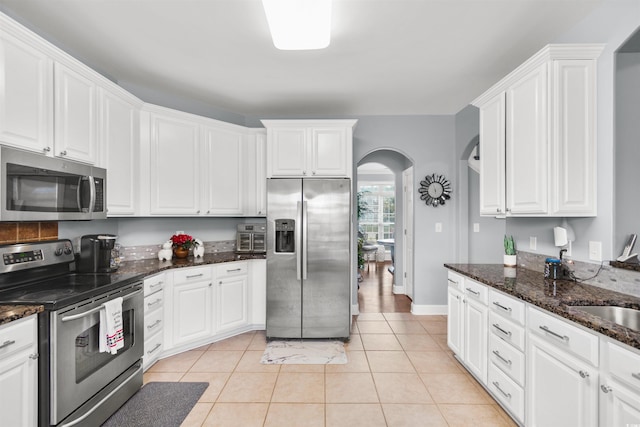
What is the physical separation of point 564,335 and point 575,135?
1.33 meters

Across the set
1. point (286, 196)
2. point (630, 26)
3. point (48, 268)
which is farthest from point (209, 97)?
point (630, 26)

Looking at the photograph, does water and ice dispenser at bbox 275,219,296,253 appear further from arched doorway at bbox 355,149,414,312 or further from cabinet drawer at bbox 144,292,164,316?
arched doorway at bbox 355,149,414,312

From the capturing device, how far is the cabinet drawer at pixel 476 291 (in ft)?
7.65

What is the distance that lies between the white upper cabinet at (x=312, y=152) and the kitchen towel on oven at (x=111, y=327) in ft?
6.32

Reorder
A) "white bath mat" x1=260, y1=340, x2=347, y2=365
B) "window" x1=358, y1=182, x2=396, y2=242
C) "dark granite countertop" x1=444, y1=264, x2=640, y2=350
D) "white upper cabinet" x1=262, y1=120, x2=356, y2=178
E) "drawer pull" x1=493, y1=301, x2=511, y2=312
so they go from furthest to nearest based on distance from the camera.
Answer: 1. "window" x1=358, y1=182, x2=396, y2=242
2. "white upper cabinet" x1=262, y1=120, x2=356, y2=178
3. "white bath mat" x1=260, y1=340, x2=347, y2=365
4. "drawer pull" x1=493, y1=301, x2=511, y2=312
5. "dark granite countertop" x1=444, y1=264, x2=640, y2=350

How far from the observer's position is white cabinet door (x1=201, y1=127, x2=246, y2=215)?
353 centimetres

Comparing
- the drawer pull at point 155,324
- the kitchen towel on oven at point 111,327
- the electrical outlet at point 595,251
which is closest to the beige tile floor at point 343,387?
the drawer pull at point 155,324

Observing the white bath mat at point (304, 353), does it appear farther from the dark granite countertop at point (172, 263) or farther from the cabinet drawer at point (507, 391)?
the cabinet drawer at point (507, 391)

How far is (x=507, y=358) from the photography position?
205 centimetres

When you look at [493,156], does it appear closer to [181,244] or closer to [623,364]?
[623,364]

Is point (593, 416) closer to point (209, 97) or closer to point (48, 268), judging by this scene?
point (48, 268)

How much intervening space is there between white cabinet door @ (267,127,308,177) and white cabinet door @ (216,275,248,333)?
4.20 ft

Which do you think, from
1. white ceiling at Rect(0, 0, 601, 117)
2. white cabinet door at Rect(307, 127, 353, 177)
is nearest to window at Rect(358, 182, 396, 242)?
white ceiling at Rect(0, 0, 601, 117)

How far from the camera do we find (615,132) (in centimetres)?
197
